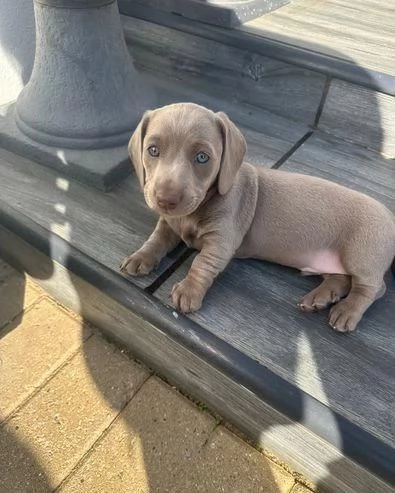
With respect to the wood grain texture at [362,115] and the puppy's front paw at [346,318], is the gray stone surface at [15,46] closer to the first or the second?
the wood grain texture at [362,115]

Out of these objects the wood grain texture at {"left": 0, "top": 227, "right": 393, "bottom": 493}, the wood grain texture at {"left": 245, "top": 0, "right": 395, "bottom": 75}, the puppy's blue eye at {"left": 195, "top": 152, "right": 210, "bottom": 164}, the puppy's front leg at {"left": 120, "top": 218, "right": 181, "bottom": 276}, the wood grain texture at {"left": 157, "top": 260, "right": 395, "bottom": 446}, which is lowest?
the wood grain texture at {"left": 0, "top": 227, "right": 393, "bottom": 493}

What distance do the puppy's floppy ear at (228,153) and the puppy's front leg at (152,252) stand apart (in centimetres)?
41

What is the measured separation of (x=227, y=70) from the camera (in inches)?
123

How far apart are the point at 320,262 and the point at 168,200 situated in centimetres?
76

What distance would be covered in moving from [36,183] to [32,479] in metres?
1.52

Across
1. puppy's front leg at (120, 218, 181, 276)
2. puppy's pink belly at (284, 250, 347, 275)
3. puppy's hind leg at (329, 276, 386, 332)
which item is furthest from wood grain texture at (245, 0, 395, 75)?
puppy's front leg at (120, 218, 181, 276)

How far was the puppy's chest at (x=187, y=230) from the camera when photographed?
1.92 m

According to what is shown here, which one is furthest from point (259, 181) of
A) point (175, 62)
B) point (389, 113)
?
point (175, 62)

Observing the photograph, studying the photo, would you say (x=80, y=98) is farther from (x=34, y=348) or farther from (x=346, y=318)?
(x=346, y=318)

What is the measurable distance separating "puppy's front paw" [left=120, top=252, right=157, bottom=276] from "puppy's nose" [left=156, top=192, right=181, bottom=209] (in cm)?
45

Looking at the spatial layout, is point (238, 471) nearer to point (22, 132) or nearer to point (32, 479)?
point (32, 479)

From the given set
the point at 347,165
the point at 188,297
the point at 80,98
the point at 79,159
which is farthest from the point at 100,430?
the point at 347,165

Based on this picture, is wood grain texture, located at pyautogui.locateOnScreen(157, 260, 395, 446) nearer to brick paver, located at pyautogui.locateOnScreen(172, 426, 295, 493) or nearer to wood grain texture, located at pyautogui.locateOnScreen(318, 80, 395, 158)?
brick paver, located at pyautogui.locateOnScreen(172, 426, 295, 493)

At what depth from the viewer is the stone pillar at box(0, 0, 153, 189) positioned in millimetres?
2523
